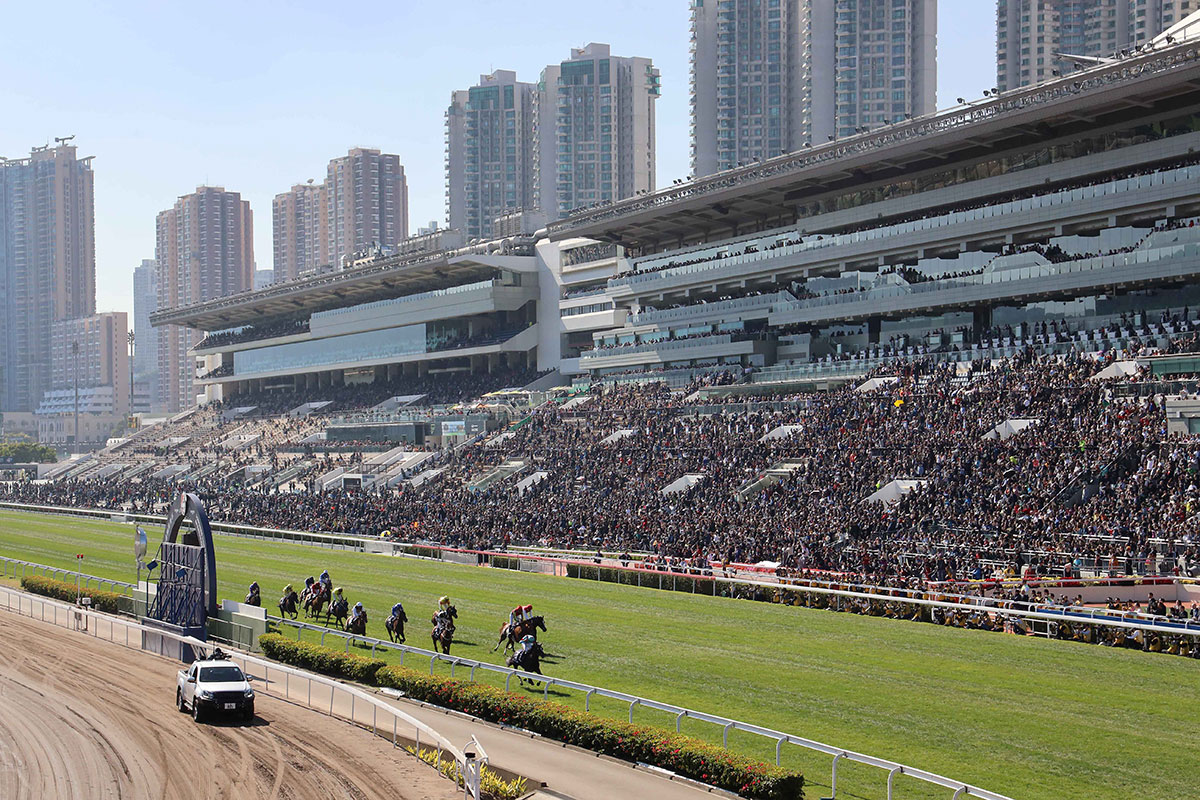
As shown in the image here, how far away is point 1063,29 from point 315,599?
4908 inches

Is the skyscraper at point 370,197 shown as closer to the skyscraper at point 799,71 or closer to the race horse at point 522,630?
the skyscraper at point 799,71

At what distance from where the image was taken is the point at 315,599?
3053cm

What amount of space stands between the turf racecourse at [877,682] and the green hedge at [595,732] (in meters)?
0.97

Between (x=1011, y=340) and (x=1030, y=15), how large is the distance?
100734 mm

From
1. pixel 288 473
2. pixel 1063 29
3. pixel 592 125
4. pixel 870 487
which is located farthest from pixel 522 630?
pixel 1063 29

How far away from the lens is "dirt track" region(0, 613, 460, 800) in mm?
16203

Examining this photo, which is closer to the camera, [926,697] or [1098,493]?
[926,697]

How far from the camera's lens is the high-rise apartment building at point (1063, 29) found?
407ft

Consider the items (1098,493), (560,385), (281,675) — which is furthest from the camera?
(560,385)

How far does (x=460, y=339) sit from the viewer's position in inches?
3381

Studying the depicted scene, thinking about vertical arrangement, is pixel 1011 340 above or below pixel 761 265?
below

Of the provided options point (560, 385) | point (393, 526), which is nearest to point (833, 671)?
point (393, 526)

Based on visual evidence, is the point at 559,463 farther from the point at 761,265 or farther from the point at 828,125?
the point at 828,125

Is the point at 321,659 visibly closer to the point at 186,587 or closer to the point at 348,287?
the point at 186,587
